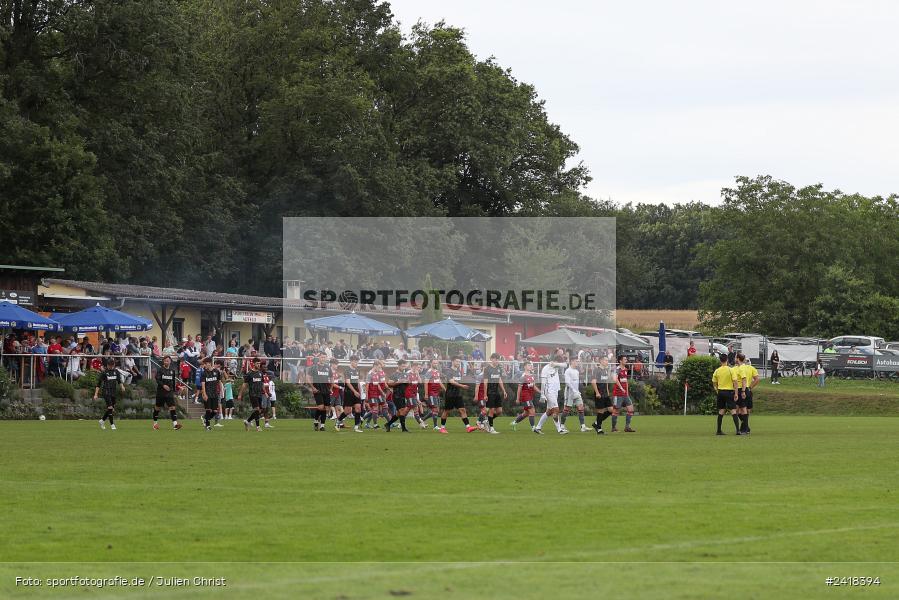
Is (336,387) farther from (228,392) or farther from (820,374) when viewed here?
(820,374)

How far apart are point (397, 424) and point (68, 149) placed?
2231 cm

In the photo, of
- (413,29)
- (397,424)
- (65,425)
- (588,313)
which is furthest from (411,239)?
(65,425)

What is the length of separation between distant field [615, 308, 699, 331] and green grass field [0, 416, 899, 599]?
245ft

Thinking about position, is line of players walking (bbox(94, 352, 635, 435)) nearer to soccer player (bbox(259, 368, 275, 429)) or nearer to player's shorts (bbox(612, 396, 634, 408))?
player's shorts (bbox(612, 396, 634, 408))

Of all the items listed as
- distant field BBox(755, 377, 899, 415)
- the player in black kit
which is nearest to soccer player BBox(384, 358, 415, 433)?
the player in black kit

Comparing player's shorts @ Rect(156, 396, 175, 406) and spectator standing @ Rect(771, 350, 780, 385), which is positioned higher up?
spectator standing @ Rect(771, 350, 780, 385)

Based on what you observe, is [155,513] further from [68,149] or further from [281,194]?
[281,194]

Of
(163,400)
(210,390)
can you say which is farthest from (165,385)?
(210,390)

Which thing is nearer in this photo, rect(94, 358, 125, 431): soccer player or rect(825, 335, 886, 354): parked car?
rect(94, 358, 125, 431): soccer player

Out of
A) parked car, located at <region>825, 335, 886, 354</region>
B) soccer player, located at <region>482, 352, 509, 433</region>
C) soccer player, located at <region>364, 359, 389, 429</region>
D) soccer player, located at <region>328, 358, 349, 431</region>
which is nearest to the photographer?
soccer player, located at <region>482, 352, 509, 433</region>

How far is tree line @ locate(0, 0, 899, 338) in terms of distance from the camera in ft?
183

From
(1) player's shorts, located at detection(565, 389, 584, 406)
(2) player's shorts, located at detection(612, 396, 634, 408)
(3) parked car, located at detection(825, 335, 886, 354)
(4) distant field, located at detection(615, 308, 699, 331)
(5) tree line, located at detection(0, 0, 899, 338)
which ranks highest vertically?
(5) tree line, located at detection(0, 0, 899, 338)

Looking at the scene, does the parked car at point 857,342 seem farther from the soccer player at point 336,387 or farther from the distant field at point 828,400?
the soccer player at point 336,387

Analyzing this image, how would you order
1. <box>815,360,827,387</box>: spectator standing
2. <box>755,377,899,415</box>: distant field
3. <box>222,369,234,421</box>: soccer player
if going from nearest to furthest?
<box>222,369,234,421</box>: soccer player → <box>755,377,899,415</box>: distant field → <box>815,360,827,387</box>: spectator standing
